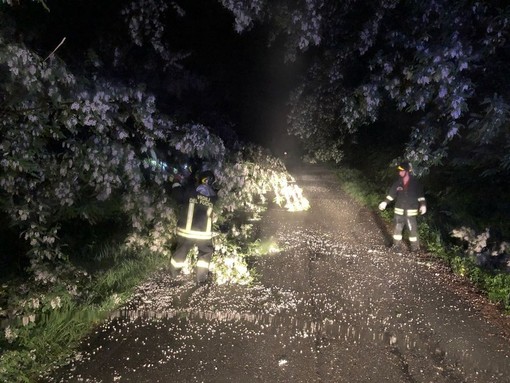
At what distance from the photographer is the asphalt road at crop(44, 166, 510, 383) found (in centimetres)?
371

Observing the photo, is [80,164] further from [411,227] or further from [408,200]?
[411,227]

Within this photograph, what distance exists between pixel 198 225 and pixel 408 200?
3.57 meters

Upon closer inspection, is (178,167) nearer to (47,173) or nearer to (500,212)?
(47,173)

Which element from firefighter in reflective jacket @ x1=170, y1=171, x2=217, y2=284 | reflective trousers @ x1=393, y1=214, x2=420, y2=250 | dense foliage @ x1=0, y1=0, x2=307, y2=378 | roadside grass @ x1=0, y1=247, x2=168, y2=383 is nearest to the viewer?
roadside grass @ x1=0, y1=247, x2=168, y2=383

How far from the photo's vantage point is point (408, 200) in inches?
267

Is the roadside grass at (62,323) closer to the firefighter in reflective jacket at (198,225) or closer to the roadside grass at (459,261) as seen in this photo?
the firefighter in reflective jacket at (198,225)

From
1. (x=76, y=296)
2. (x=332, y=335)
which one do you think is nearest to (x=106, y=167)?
(x=76, y=296)

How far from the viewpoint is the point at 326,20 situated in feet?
26.8

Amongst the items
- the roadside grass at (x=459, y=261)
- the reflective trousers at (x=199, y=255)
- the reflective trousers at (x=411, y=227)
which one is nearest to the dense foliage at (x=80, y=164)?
the reflective trousers at (x=199, y=255)

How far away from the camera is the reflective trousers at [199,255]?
5.39 meters

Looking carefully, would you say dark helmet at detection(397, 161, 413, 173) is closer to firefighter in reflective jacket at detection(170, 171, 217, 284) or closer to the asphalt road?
the asphalt road

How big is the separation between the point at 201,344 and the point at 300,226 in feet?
15.0

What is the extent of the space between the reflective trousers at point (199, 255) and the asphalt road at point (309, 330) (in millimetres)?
189

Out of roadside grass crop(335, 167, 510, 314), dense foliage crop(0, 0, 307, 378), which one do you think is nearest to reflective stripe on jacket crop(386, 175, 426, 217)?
roadside grass crop(335, 167, 510, 314)
